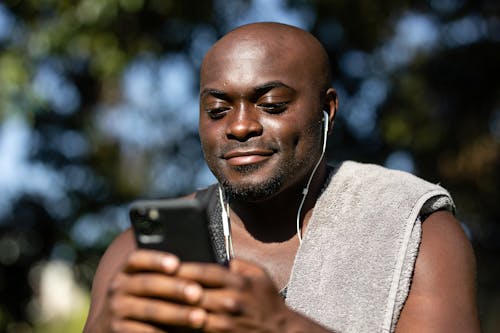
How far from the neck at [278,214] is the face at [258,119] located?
0.10m

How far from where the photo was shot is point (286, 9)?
7.53m

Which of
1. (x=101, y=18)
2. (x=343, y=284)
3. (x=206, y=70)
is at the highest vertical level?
(x=101, y=18)

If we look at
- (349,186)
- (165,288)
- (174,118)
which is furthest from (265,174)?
(174,118)

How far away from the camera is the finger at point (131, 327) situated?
1.70m

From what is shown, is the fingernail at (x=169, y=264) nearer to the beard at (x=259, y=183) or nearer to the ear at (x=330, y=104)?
the beard at (x=259, y=183)

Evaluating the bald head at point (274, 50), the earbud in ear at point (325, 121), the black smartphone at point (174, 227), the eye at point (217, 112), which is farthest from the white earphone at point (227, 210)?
the black smartphone at point (174, 227)

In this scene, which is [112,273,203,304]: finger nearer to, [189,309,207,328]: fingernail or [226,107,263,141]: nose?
[189,309,207,328]: fingernail

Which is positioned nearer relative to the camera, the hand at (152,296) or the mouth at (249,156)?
the hand at (152,296)

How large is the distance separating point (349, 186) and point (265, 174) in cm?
38

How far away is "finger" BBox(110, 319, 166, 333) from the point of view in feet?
5.58

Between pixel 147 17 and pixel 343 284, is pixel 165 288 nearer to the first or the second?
pixel 343 284

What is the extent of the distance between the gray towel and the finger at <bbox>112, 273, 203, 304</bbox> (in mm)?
943

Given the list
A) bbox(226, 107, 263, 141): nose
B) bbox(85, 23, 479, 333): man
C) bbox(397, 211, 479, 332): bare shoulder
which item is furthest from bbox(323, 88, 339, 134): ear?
bbox(397, 211, 479, 332): bare shoulder

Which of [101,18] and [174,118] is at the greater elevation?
[101,18]
